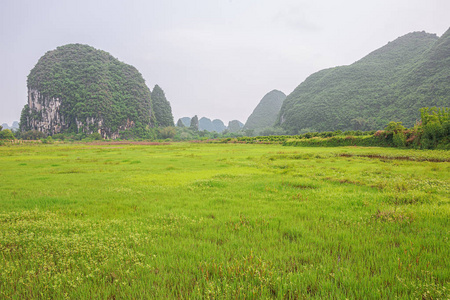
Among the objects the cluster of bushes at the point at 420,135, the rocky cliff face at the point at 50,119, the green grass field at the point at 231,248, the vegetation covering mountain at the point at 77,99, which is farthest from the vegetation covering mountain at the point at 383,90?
the rocky cliff face at the point at 50,119

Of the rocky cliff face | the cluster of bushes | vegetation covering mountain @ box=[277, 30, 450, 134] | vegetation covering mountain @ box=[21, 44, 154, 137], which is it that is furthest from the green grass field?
vegetation covering mountain @ box=[21, 44, 154, 137]

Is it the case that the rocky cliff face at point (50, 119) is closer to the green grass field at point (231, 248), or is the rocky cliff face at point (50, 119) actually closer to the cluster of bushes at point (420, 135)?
the cluster of bushes at point (420, 135)

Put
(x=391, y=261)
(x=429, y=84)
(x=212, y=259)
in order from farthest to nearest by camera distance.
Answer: (x=429, y=84) → (x=212, y=259) → (x=391, y=261)

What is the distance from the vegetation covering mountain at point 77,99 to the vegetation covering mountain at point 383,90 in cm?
13477

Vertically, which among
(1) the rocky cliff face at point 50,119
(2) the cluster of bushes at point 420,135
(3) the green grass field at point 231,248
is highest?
(1) the rocky cliff face at point 50,119

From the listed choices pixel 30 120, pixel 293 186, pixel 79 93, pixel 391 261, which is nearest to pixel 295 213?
pixel 391 261

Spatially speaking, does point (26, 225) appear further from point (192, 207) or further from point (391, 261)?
point (391, 261)

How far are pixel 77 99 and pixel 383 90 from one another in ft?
716

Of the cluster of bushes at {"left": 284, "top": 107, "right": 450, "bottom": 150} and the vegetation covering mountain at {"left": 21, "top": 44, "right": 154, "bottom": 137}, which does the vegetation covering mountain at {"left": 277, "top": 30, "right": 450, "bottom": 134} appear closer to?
the cluster of bushes at {"left": 284, "top": 107, "right": 450, "bottom": 150}

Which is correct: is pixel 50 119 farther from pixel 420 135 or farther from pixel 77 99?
pixel 420 135

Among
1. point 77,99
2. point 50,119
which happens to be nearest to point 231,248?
point 77,99

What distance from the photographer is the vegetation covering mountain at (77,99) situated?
505 ft

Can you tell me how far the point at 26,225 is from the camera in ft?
17.0

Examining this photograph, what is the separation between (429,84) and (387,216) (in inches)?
5272
